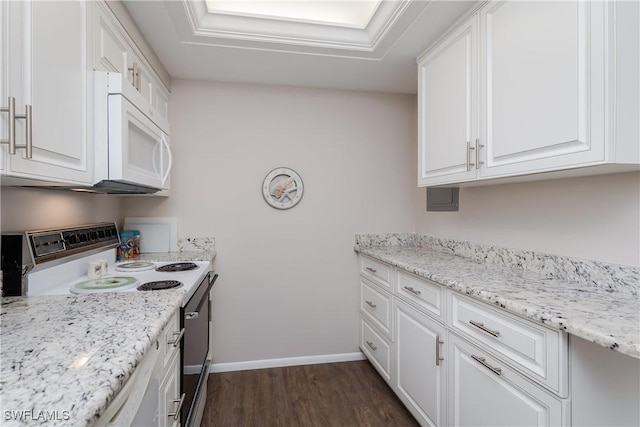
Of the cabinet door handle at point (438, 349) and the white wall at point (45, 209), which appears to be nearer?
the white wall at point (45, 209)

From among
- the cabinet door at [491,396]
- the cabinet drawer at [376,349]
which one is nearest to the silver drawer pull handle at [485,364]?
the cabinet door at [491,396]

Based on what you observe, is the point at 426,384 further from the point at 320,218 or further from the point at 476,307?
the point at 320,218

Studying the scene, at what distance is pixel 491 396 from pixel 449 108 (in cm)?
141

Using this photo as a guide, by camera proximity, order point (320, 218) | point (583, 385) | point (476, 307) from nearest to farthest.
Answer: point (583, 385), point (476, 307), point (320, 218)

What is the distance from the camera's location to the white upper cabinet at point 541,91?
1.06m

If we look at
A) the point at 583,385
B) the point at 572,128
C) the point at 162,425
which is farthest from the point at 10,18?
the point at 583,385

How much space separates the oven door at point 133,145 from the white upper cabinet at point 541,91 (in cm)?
158

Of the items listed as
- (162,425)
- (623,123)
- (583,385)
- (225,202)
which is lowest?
(162,425)

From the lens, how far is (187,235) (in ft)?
8.28

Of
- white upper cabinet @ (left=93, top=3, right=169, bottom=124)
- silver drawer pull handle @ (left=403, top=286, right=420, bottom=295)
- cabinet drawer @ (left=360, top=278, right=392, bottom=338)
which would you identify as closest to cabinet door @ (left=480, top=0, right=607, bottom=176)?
silver drawer pull handle @ (left=403, top=286, right=420, bottom=295)

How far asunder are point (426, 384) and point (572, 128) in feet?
4.46

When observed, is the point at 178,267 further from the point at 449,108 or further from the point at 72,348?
the point at 449,108

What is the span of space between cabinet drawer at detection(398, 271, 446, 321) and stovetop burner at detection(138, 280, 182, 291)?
3.92 ft

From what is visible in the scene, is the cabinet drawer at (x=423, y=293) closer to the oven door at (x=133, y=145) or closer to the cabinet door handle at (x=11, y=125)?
the oven door at (x=133, y=145)
